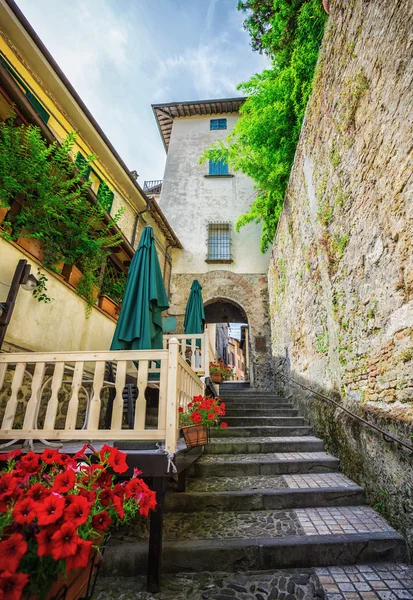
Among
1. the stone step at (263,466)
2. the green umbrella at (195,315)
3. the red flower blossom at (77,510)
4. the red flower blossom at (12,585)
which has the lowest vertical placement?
the stone step at (263,466)

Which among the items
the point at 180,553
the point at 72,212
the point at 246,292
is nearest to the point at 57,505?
the point at 180,553

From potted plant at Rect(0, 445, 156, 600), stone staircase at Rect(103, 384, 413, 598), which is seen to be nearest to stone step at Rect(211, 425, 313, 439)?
stone staircase at Rect(103, 384, 413, 598)

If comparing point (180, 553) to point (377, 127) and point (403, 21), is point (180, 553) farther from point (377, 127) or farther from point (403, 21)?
point (403, 21)

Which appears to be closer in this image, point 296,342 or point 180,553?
point 180,553

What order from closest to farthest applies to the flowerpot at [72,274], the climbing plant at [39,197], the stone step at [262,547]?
1. the stone step at [262,547]
2. the climbing plant at [39,197]
3. the flowerpot at [72,274]

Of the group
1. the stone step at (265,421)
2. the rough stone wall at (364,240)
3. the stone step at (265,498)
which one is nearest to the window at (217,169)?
the rough stone wall at (364,240)

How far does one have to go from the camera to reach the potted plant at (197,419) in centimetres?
243

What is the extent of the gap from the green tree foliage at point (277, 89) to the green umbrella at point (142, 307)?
13.5 ft

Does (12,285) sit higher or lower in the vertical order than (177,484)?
higher

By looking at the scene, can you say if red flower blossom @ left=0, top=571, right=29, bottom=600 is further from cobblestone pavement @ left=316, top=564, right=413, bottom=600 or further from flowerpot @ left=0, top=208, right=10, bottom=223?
flowerpot @ left=0, top=208, right=10, bottom=223

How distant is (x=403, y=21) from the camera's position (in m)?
2.07

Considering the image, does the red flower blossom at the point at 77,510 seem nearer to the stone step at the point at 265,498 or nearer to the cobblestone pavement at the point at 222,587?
the cobblestone pavement at the point at 222,587

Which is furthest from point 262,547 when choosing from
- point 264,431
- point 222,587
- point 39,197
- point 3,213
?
point 39,197

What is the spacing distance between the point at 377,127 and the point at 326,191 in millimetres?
1242
